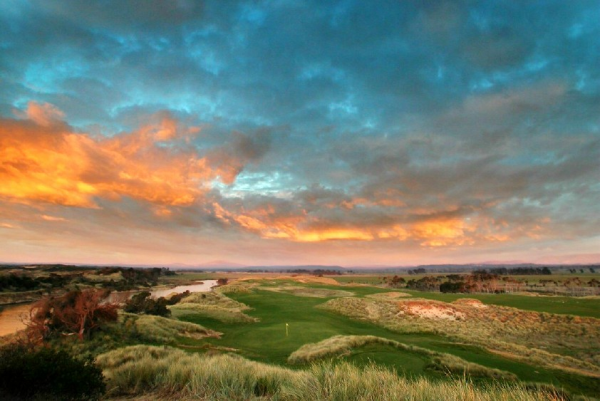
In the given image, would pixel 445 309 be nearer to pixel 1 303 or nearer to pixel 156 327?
pixel 156 327

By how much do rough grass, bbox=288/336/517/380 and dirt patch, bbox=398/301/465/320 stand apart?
23.6 m

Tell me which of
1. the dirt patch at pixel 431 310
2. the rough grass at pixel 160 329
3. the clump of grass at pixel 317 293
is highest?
the rough grass at pixel 160 329

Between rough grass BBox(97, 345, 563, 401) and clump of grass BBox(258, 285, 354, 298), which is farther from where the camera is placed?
clump of grass BBox(258, 285, 354, 298)

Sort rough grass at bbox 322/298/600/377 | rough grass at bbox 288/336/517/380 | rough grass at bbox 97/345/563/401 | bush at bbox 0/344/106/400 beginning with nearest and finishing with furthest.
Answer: rough grass at bbox 97/345/563/401 < bush at bbox 0/344/106/400 < rough grass at bbox 288/336/517/380 < rough grass at bbox 322/298/600/377

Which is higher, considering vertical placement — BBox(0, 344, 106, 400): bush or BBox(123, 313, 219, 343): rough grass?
BBox(0, 344, 106, 400): bush

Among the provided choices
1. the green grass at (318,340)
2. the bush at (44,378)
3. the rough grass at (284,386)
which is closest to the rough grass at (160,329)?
the green grass at (318,340)

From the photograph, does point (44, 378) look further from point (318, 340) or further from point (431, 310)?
point (431, 310)

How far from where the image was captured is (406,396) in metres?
5.46

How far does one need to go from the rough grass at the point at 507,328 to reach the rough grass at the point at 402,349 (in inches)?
279

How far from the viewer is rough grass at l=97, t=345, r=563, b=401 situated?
220 inches

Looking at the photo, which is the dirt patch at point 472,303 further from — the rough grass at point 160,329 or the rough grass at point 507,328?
the rough grass at point 160,329

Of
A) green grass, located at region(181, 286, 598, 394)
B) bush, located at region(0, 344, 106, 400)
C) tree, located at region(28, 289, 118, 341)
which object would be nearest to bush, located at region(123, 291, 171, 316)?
green grass, located at region(181, 286, 598, 394)

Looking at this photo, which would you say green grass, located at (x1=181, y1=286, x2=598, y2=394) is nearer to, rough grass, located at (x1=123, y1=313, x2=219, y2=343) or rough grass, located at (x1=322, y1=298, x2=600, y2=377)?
rough grass, located at (x1=123, y1=313, x2=219, y2=343)

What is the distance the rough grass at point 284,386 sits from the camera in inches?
220
